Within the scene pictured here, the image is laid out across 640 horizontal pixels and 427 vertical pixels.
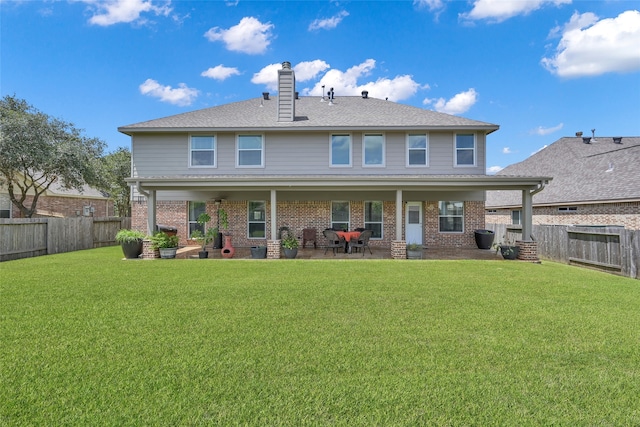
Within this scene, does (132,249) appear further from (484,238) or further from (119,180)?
(119,180)

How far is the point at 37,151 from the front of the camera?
15.3 meters

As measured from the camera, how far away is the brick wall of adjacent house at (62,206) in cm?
1938

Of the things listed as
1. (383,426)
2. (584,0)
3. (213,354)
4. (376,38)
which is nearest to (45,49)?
(376,38)

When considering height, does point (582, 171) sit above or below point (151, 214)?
above

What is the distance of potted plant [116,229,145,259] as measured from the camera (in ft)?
36.4

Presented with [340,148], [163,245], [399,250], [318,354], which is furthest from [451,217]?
[318,354]

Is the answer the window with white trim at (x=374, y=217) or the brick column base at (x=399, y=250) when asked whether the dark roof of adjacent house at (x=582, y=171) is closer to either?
the window with white trim at (x=374, y=217)

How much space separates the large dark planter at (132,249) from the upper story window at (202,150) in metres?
4.36

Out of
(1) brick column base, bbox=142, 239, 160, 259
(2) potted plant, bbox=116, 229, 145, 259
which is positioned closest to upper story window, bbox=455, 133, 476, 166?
(1) brick column base, bbox=142, 239, 160, 259

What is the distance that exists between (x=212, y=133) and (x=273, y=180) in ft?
16.2

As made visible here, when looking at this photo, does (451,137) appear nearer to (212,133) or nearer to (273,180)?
(273,180)

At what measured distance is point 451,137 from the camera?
13.9 meters

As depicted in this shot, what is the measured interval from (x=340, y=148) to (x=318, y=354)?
37.4ft

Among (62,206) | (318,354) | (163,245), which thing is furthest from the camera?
(62,206)
